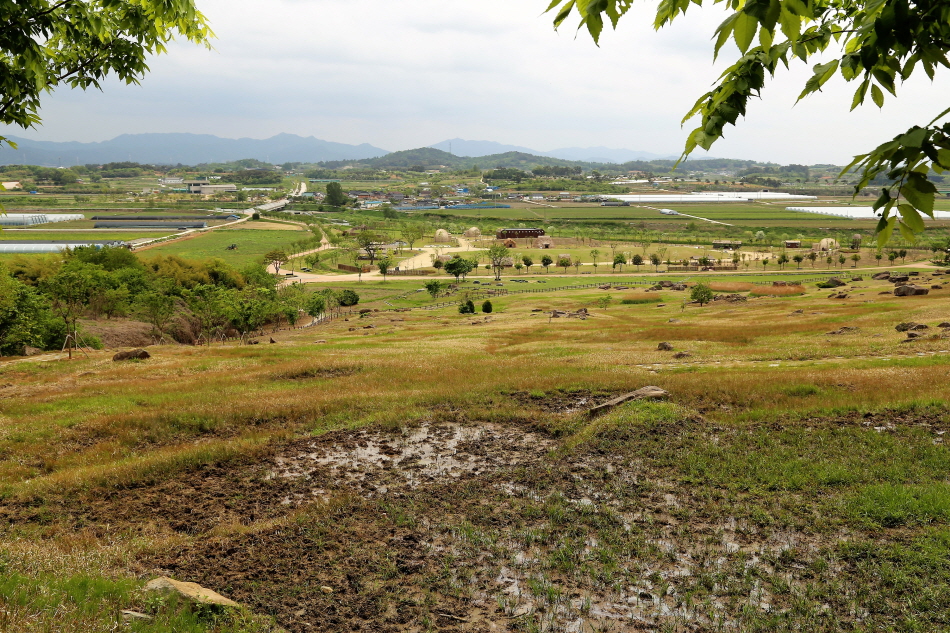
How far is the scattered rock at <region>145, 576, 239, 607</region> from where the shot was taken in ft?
25.0

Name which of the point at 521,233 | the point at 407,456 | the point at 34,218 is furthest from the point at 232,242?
the point at 407,456

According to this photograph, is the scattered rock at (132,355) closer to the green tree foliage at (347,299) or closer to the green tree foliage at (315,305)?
the green tree foliage at (315,305)

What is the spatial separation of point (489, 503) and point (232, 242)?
159 metres

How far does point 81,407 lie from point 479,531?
16.9 m

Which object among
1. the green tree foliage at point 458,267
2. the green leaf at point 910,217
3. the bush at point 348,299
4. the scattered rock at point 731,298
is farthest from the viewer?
the green tree foliage at point 458,267

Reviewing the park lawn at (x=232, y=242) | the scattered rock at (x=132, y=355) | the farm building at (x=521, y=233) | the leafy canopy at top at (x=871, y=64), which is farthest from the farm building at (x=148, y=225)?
the leafy canopy at top at (x=871, y=64)

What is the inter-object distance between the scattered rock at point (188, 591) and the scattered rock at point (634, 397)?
11.9 meters

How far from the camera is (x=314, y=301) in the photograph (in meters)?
84.1

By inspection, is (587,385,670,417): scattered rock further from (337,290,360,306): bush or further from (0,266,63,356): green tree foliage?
(337,290,360,306): bush

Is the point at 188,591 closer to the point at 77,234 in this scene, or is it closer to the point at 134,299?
the point at 134,299

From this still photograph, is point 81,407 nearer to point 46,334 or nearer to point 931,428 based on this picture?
point 931,428

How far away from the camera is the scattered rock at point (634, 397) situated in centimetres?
1769

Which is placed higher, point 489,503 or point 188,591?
point 188,591

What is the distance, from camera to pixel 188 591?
7742mm
